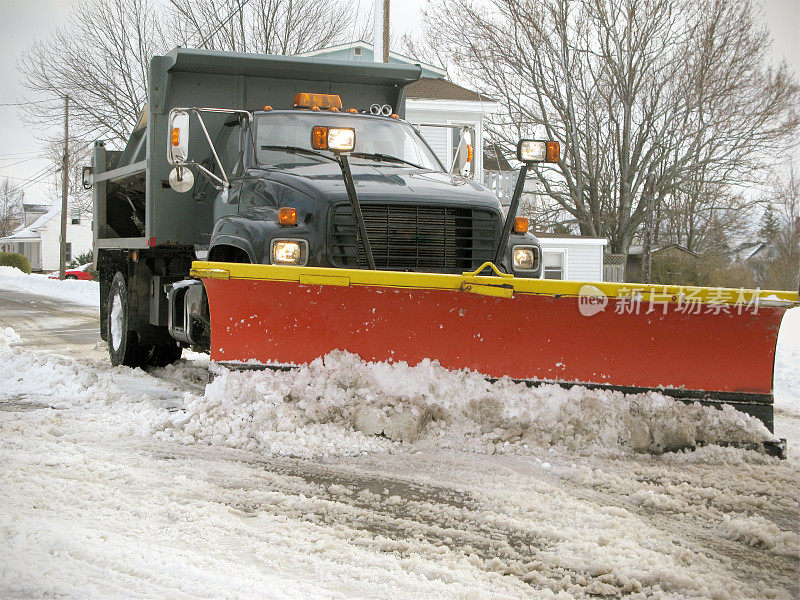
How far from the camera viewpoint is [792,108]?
88.1ft

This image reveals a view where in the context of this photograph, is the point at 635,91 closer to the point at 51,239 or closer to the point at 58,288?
the point at 58,288

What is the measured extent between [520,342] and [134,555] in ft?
8.75

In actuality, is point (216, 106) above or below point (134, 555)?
above

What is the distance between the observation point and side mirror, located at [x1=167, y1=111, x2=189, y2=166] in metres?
5.90

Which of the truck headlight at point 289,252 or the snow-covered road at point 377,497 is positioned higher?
the truck headlight at point 289,252

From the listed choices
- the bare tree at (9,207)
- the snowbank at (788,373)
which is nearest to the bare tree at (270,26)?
the snowbank at (788,373)

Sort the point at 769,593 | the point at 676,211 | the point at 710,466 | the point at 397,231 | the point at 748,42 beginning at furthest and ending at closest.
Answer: the point at 676,211
the point at 748,42
the point at 397,231
the point at 710,466
the point at 769,593

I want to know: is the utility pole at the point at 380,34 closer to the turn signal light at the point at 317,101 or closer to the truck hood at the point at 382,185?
the turn signal light at the point at 317,101

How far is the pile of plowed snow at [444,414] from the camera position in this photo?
15.5 feet

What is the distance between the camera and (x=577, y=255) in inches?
1105

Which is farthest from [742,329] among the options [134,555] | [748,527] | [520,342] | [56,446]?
[56,446]

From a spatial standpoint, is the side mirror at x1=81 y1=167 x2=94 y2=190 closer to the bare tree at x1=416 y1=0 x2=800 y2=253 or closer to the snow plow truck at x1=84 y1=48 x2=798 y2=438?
the snow plow truck at x1=84 y1=48 x2=798 y2=438

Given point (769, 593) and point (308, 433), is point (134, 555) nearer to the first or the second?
point (308, 433)

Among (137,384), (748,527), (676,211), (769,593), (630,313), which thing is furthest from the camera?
(676,211)
